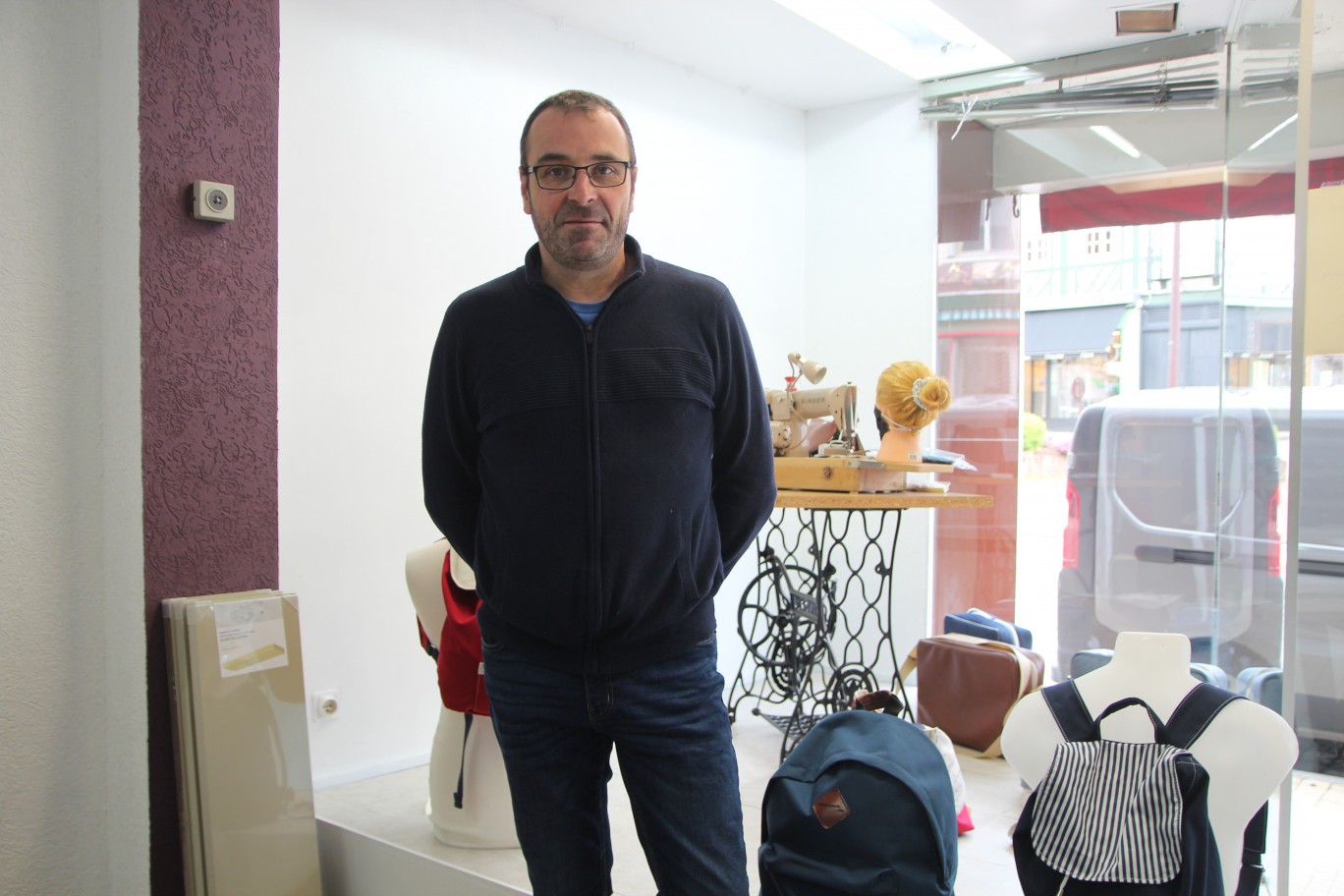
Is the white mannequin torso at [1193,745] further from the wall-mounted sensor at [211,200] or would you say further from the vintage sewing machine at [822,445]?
the wall-mounted sensor at [211,200]

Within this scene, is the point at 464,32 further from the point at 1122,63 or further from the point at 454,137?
the point at 1122,63

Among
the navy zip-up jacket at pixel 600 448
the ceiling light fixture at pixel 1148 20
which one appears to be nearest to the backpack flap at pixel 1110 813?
the navy zip-up jacket at pixel 600 448

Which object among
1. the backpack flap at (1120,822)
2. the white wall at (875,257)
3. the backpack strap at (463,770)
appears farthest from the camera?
the white wall at (875,257)

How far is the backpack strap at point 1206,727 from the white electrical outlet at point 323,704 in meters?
A: 2.18

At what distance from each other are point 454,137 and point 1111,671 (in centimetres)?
249

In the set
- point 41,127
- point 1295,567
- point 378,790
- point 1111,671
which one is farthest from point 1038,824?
point 41,127

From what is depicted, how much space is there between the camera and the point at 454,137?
126 inches

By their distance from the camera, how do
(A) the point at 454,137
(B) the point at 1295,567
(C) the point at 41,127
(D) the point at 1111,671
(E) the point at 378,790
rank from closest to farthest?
(D) the point at 1111,671, (B) the point at 1295,567, (C) the point at 41,127, (E) the point at 378,790, (A) the point at 454,137

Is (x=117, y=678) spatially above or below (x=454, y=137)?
below

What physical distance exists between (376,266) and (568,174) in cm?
175

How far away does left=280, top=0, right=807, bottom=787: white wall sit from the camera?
2.82 m

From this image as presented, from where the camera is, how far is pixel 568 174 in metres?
1.42

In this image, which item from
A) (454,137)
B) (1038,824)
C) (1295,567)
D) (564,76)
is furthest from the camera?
(564,76)

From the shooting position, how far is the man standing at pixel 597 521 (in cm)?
139
